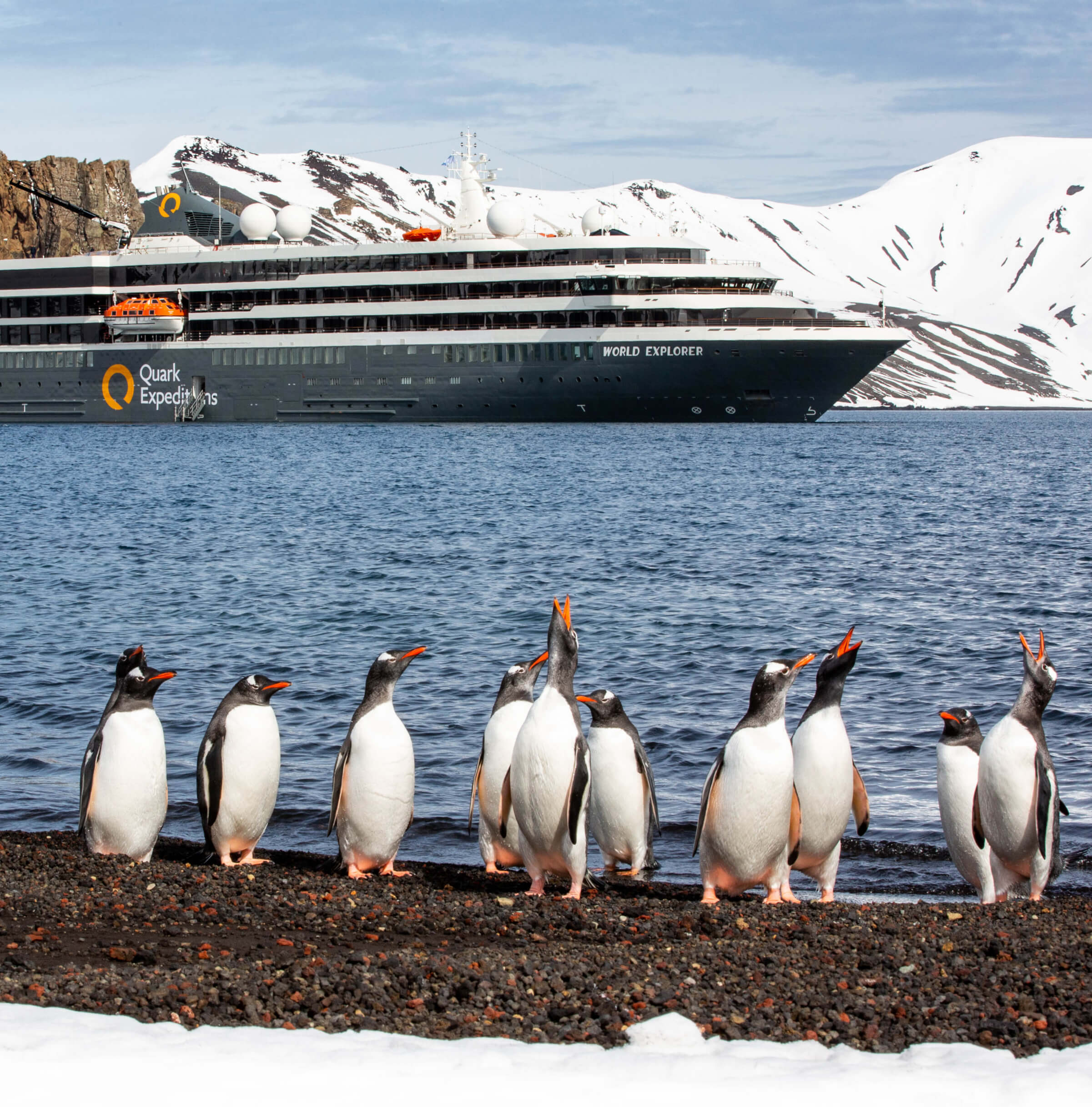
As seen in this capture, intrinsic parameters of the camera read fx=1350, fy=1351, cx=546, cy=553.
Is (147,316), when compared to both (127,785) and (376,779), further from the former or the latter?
(376,779)

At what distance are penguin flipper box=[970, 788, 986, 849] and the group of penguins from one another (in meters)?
0.01

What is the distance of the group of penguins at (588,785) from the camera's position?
25.8 ft

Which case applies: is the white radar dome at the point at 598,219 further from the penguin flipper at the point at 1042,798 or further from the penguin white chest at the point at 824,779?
the penguin flipper at the point at 1042,798

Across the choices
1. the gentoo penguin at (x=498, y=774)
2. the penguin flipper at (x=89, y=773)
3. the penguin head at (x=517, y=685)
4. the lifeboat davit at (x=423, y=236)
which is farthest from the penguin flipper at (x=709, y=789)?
the lifeboat davit at (x=423, y=236)

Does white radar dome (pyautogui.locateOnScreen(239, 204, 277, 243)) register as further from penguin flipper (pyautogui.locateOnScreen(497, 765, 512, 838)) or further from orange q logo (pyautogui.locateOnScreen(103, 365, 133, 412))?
penguin flipper (pyautogui.locateOnScreen(497, 765, 512, 838))

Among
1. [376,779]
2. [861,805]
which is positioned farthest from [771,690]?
[376,779]

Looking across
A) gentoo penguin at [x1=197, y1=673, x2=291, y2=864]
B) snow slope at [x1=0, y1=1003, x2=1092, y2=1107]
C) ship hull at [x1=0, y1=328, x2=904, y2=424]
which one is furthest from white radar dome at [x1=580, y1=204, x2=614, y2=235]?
snow slope at [x1=0, y1=1003, x2=1092, y2=1107]

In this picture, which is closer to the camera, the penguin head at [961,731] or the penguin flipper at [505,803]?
the penguin flipper at [505,803]

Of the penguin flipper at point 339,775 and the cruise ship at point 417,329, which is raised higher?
the cruise ship at point 417,329

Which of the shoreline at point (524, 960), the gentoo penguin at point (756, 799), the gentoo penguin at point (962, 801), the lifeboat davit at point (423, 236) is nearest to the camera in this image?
the shoreline at point (524, 960)

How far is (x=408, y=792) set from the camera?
865cm

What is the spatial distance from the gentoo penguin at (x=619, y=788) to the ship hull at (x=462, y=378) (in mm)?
60698

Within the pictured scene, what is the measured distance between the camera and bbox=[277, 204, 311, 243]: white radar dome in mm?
83688

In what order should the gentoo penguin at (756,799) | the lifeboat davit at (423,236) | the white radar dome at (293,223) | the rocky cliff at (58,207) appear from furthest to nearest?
the rocky cliff at (58,207)
the white radar dome at (293,223)
the lifeboat davit at (423,236)
the gentoo penguin at (756,799)
